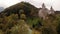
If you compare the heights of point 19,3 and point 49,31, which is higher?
point 19,3

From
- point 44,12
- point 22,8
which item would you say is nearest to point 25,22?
point 22,8

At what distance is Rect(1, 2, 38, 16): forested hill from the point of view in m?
6.37

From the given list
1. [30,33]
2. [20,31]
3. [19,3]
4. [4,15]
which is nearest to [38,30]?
[30,33]

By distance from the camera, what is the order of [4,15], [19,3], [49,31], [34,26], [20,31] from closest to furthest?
[20,31]
[49,31]
[34,26]
[4,15]
[19,3]

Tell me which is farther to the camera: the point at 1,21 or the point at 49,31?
the point at 1,21

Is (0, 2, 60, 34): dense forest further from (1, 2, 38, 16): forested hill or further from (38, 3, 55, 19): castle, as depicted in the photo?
(38, 3, 55, 19): castle

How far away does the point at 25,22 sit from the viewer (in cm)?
525

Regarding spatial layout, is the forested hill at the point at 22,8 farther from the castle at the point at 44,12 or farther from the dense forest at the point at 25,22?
the castle at the point at 44,12

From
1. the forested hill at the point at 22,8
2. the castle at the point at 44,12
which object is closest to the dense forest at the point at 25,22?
the forested hill at the point at 22,8

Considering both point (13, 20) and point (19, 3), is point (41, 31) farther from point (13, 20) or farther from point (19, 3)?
point (19, 3)

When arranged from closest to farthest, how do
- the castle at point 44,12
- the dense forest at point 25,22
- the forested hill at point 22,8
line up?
the dense forest at point 25,22
the forested hill at point 22,8
the castle at point 44,12

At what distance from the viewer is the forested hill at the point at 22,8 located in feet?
20.9

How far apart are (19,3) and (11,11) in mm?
704

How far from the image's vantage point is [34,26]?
5359mm
